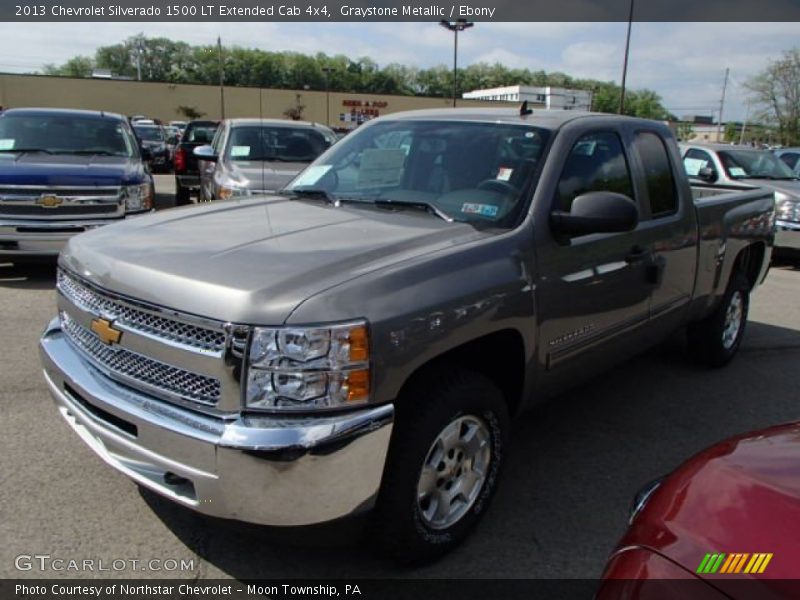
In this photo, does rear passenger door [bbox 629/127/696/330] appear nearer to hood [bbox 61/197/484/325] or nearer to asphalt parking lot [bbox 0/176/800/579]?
asphalt parking lot [bbox 0/176/800/579]

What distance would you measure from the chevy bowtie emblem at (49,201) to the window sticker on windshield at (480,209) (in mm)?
5468

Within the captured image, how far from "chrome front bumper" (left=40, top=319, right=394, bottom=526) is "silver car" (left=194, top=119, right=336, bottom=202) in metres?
6.00

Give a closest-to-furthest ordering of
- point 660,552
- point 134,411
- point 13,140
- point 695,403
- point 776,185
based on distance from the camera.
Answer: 1. point 660,552
2. point 134,411
3. point 695,403
4. point 13,140
5. point 776,185

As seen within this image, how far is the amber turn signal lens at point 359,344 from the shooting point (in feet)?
7.44

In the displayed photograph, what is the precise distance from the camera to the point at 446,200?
3387 mm

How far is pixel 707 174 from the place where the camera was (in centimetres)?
1104

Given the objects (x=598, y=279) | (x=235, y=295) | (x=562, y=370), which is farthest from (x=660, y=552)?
(x=598, y=279)

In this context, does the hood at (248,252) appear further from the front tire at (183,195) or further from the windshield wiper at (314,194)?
the front tire at (183,195)

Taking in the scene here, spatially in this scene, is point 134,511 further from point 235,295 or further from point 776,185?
point 776,185

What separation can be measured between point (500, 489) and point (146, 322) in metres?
1.96

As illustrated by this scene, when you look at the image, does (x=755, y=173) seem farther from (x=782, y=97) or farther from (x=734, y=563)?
(x=782, y=97)

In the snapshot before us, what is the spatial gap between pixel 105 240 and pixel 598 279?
7.81ft

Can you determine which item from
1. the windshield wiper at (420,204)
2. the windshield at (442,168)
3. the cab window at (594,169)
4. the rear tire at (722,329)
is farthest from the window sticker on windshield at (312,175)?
the rear tire at (722,329)

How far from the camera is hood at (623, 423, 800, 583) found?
1.54 meters
